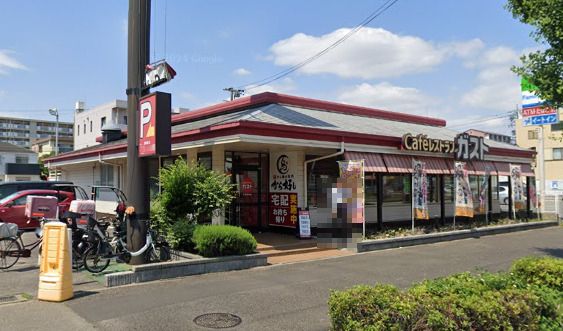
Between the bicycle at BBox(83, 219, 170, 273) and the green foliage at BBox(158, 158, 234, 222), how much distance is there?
1164mm

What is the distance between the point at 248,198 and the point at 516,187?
40.5ft

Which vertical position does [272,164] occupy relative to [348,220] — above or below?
above

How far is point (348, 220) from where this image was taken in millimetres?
12766

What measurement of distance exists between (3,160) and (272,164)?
60.4 m

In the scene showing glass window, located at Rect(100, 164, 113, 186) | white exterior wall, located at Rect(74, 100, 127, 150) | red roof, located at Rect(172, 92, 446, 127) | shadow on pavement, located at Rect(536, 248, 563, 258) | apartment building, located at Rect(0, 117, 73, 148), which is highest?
apartment building, located at Rect(0, 117, 73, 148)

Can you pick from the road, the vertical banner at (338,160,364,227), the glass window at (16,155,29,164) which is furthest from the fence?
the glass window at (16,155,29,164)

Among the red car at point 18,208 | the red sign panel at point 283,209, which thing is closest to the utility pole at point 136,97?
the red sign panel at point 283,209

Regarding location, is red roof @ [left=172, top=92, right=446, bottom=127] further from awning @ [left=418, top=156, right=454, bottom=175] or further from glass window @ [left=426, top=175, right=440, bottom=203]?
awning @ [left=418, top=156, right=454, bottom=175]

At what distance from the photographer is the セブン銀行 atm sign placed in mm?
9091

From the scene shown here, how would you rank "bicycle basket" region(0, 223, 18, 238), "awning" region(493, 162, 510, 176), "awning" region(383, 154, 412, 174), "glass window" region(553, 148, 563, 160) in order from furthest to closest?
1. "glass window" region(553, 148, 563, 160)
2. "awning" region(493, 162, 510, 176)
3. "awning" region(383, 154, 412, 174)
4. "bicycle basket" region(0, 223, 18, 238)

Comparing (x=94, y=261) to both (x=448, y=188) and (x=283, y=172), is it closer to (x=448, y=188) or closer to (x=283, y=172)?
(x=283, y=172)

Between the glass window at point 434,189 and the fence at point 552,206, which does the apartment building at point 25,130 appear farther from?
the fence at point 552,206

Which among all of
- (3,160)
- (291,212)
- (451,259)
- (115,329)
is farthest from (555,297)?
(3,160)

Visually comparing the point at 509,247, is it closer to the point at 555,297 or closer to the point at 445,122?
the point at 555,297
